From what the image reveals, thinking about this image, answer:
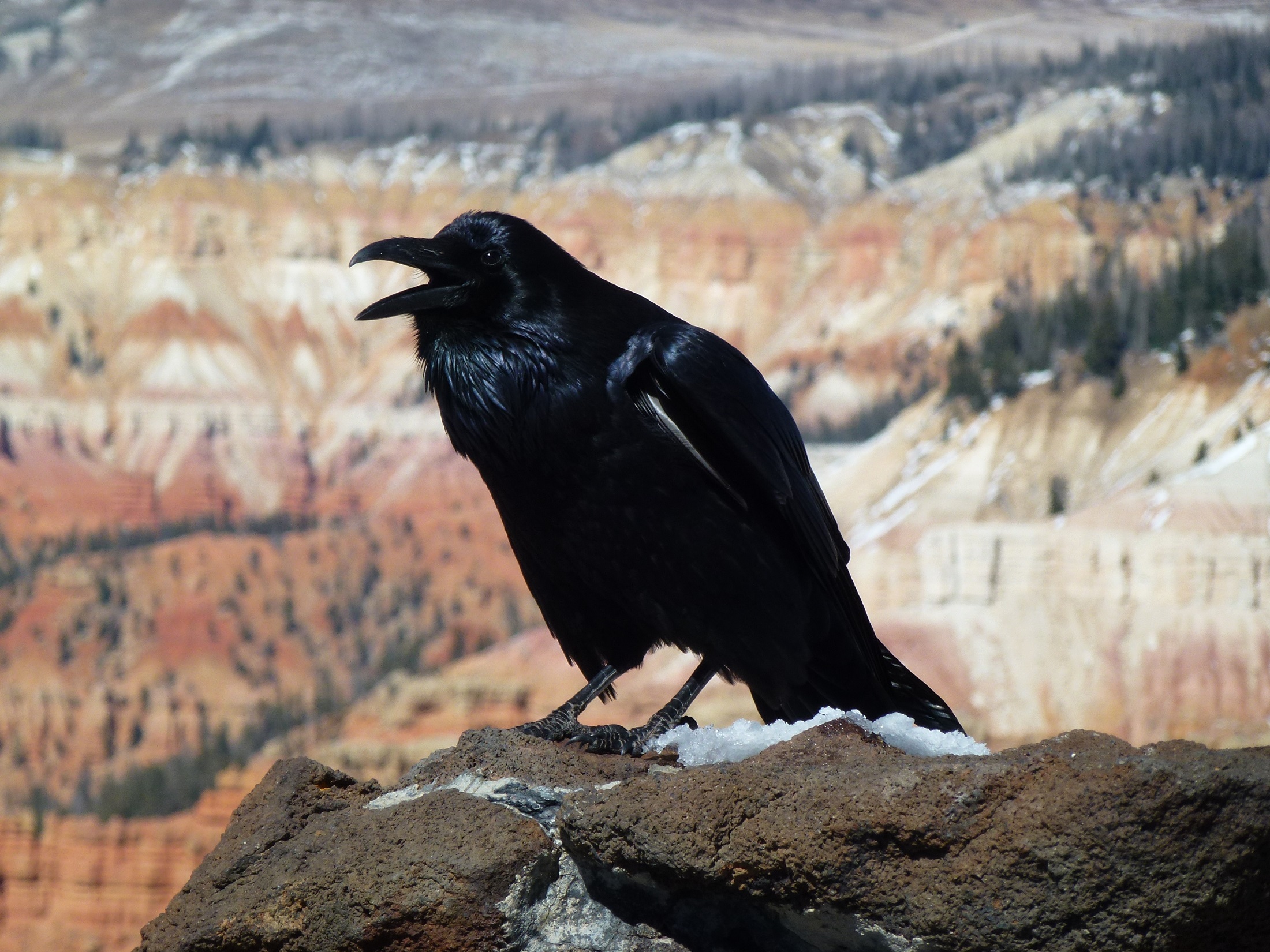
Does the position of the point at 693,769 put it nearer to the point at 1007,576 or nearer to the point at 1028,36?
the point at 1007,576

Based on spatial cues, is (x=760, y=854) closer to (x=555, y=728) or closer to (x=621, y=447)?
(x=555, y=728)

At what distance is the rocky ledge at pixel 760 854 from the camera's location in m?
2.77

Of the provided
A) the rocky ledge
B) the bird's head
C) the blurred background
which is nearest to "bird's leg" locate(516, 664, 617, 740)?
the rocky ledge

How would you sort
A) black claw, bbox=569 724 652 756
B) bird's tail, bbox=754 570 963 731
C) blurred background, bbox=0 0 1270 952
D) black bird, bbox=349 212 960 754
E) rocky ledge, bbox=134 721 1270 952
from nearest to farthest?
rocky ledge, bbox=134 721 1270 952 < black claw, bbox=569 724 652 756 < black bird, bbox=349 212 960 754 < bird's tail, bbox=754 570 963 731 < blurred background, bbox=0 0 1270 952

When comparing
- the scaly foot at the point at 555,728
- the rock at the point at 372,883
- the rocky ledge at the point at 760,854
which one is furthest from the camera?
the scaly foot at the point at 555,728

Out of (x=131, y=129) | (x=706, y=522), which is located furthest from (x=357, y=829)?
(x=131, y=129)

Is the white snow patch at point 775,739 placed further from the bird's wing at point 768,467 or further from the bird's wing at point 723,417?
the bird's wing at point 723,417

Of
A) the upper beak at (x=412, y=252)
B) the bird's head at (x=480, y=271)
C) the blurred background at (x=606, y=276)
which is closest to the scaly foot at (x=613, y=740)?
the bird's head at (x=480, y=271)

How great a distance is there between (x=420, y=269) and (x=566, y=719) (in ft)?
4.30

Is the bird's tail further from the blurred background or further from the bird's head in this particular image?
the blurred background

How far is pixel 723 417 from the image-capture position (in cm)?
430

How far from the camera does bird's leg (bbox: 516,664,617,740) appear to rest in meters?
4.18

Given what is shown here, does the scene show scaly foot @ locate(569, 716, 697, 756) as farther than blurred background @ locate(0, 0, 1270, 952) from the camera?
No

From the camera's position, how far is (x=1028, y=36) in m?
148
